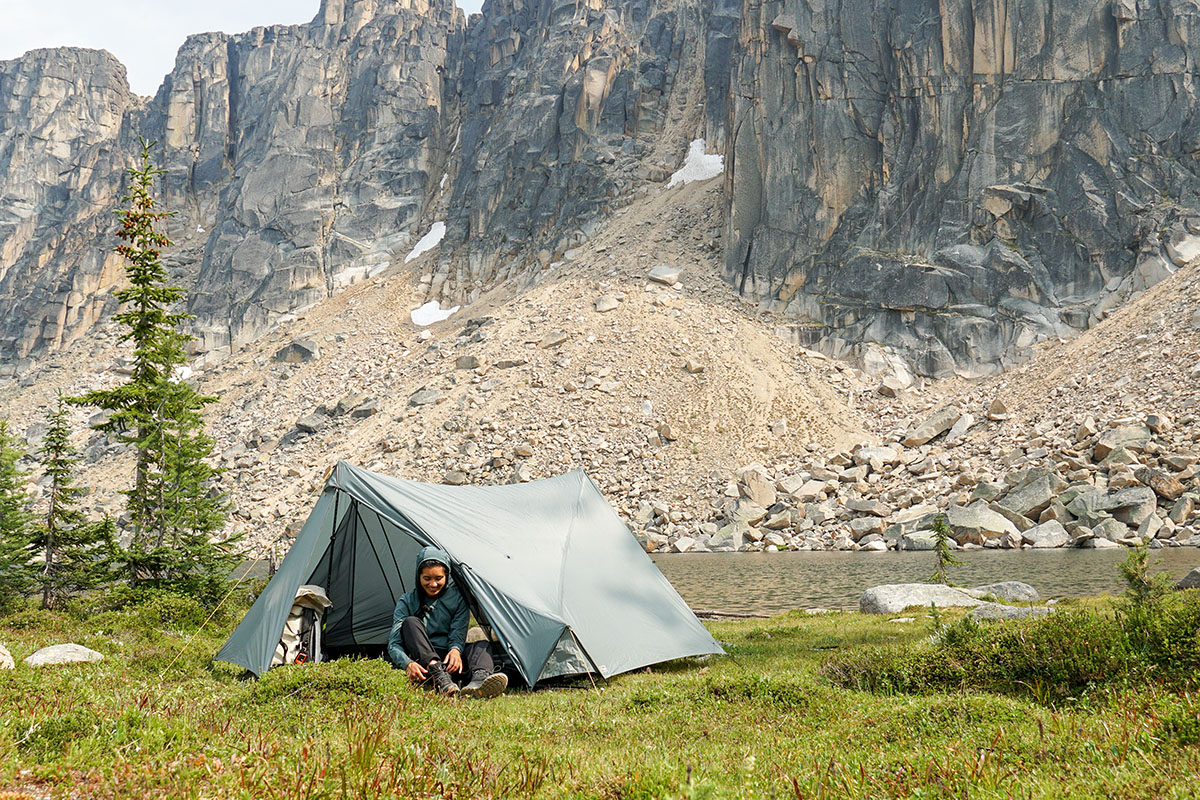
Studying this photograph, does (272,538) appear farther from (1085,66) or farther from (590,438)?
(1085,66)

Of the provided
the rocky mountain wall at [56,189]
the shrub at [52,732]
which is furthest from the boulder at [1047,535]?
the rocky mountain wall at [56,189]

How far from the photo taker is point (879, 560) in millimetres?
32688

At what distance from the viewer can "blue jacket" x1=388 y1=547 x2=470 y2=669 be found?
33.3 ft

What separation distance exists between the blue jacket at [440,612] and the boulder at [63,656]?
4.18m

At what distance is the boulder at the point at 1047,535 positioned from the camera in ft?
107

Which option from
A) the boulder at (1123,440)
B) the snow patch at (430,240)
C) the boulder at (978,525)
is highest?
the snow patch at (430,240)

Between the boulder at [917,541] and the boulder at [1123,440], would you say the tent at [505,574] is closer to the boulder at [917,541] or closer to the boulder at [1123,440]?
the boulder at [917,541]

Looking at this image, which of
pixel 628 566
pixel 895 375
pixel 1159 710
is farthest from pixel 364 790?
pixel 895 375

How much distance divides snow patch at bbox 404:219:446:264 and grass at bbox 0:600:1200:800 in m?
85.2

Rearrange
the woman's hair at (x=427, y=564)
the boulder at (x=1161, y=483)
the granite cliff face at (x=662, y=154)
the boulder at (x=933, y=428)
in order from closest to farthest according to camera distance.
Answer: the woman's hair at (x=427, y=564) < the boulder at (x=1161, y=483) < the boulder at (x=933, y=428) < the granite cliff face at (x=662, y=154)

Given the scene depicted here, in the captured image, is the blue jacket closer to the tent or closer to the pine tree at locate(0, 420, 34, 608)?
the tent

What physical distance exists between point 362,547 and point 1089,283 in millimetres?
59502

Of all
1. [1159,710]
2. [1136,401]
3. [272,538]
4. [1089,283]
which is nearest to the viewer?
[1159,710]

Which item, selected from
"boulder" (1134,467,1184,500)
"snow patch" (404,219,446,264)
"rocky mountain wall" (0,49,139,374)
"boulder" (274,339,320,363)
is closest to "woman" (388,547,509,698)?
"boulder" (1134,467,1184,500)
